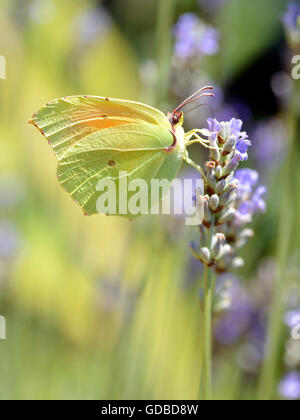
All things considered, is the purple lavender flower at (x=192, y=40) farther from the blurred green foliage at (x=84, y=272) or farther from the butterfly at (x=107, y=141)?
the butterfly at (x=107, y=141)

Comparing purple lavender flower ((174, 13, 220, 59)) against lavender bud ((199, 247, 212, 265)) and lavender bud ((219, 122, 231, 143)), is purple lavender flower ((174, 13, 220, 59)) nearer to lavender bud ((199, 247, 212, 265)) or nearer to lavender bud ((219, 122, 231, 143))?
lavender bud ((219, 122, 231, 143))

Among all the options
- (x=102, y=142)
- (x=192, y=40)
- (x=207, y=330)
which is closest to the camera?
(x=207, y=330)

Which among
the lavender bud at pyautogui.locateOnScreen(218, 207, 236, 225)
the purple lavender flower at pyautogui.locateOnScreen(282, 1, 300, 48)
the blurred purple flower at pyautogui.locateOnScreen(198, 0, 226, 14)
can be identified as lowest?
the lavender bud at pyautogui.locateOnScreen(218, 207, 236, 225)

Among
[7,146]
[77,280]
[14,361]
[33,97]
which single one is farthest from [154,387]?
[33,97]

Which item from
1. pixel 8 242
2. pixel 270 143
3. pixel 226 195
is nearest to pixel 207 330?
pixel 226 195

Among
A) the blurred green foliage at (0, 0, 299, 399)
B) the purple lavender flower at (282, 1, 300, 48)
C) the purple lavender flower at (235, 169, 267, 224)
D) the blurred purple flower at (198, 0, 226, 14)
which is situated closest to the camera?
the purple lavender flower at (235, 169, 267, 224)

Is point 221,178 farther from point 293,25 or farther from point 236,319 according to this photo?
point 236,319

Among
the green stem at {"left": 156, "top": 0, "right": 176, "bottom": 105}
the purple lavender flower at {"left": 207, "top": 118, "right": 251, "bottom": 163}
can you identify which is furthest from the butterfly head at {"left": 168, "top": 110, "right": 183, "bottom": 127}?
the green stem at {"left": 156, "top": 0, "right": 176, "bottom": 105}

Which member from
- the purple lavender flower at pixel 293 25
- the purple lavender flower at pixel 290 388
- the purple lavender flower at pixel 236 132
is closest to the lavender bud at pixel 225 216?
the purple lavender flower at pixel 236 132
